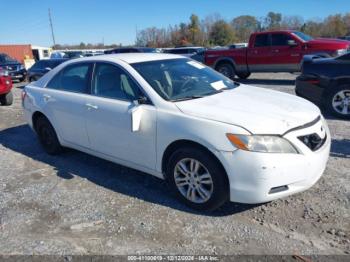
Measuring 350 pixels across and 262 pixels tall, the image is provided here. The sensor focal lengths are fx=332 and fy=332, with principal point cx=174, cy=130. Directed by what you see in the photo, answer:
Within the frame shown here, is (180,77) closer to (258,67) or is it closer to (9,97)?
(9,97)

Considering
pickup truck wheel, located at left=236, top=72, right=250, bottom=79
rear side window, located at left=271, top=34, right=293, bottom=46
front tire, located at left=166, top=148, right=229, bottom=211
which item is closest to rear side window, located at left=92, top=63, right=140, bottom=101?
front tire, located at left=166, top=148, right=229, bottom=211

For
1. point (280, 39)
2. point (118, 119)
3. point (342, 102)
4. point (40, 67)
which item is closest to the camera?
point (118, 119)

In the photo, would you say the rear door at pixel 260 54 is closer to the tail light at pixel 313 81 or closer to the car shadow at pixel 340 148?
the tail light at pixel 313 81

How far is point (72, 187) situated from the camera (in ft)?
13.6

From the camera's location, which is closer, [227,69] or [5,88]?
[5,88]

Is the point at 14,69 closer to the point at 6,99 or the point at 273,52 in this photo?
the point at 6,99

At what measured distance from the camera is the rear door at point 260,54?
12742 mm

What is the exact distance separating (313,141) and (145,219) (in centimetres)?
181

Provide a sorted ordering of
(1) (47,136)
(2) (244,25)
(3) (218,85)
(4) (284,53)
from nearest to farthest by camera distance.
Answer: (3) (218,85) → (1) (47,136) → (4) (284,53) → (2) (244,25)

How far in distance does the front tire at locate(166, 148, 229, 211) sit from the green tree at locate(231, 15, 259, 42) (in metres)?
74.3

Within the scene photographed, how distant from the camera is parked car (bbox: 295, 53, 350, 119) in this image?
6.54 m

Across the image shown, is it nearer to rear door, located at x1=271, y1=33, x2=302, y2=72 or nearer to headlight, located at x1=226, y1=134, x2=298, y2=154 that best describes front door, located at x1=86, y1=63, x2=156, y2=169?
headlight, located at x1=226, y1=134, x2=298, y2=154

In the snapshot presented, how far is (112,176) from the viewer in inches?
173

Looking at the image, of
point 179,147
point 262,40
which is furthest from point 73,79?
point 262,40
